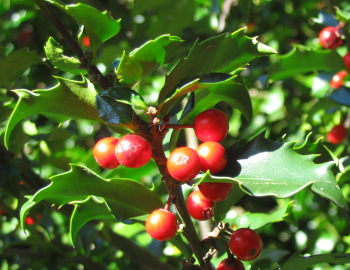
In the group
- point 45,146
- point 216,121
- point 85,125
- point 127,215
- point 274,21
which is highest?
point 216,121

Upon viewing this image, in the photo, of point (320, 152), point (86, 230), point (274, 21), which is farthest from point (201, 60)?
point (274, 21)

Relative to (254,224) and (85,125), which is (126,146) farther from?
(85,125)

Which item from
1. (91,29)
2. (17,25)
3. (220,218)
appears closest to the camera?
(91,29)

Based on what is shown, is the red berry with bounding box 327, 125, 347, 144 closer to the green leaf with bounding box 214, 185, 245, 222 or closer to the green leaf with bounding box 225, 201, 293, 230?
the green leaf with bounding box 225, 201, 293, 230

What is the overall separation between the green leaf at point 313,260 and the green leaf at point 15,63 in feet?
3.46

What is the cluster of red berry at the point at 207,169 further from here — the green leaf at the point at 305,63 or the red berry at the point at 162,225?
the green leaf at the point at 305,63

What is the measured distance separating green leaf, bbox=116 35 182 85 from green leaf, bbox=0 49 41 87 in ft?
2.23

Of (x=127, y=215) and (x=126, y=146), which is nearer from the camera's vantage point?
(x=126, y=146)

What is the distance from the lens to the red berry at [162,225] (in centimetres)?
119

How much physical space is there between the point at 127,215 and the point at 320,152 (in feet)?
1.69

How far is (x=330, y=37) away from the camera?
2041 mm

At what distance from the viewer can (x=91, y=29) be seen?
1.25 metres

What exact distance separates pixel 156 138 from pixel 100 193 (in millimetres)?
192

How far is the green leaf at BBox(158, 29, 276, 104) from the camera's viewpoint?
1.17 m
